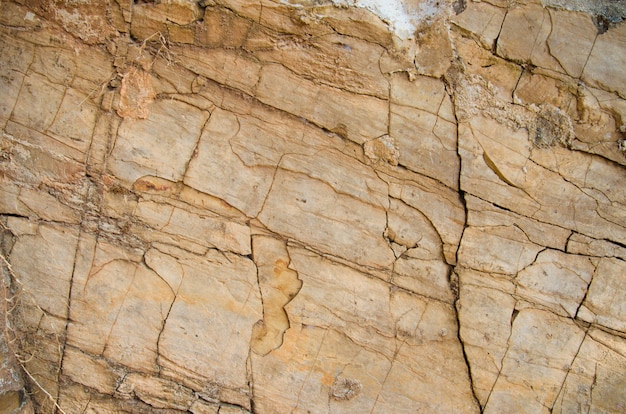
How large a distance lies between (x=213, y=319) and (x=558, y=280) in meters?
1.75

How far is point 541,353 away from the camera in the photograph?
2.83 meters

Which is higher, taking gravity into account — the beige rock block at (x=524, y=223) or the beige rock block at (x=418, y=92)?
the beige rock block at (x=418, y=92)

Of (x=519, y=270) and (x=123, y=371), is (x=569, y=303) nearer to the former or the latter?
(x=519, y=270)

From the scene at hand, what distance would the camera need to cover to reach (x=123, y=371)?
2.92m

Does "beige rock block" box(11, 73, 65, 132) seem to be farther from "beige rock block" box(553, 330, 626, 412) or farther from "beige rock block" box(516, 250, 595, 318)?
"beige rock block" box(553, 330, 626, 412)

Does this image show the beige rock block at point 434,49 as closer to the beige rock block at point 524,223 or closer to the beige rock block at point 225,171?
the beige rock block at point 524,223

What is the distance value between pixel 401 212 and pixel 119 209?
1.41m

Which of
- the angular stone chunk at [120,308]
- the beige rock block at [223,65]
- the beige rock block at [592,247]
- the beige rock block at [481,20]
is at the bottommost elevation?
the angular stone chunk at [120,308]

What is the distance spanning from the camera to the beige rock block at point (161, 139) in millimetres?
2756

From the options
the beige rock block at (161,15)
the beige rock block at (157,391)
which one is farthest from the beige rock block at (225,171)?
the beige rock block at (157,391)

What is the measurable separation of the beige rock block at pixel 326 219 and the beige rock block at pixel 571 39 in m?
1.14

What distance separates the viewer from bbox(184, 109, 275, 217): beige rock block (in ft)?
9.07

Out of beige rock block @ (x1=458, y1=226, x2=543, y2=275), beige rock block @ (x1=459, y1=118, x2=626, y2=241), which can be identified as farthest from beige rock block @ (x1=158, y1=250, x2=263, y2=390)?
beige rock block @ (x1=459, y1=118, x2=626, y2=241)

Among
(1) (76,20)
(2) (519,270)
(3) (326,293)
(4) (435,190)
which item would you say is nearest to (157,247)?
(3) (326,293)
